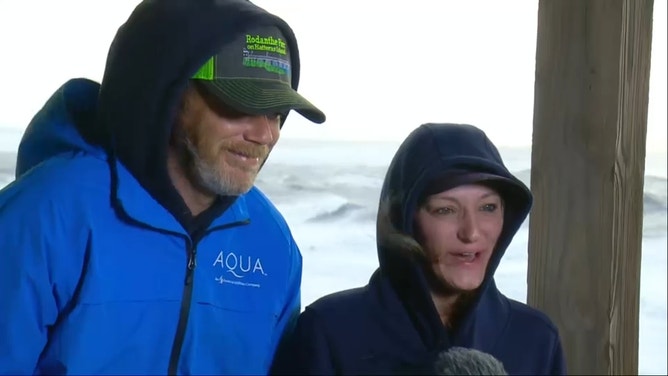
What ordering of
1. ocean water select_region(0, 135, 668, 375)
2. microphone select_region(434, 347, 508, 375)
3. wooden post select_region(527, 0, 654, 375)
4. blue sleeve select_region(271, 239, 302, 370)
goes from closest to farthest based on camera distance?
1. microphone select_region(434, 347, 508, 375)
2. blue sleeve select_region(271, 239, 302, 370)
3. wooden post select_region(527, 0, 654, 375)
4. ocean water select_region(0, 135, 668, 375)

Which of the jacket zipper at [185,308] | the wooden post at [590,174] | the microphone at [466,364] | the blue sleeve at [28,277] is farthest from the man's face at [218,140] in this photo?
the wooden post at [590,174]

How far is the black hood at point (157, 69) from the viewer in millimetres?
1210

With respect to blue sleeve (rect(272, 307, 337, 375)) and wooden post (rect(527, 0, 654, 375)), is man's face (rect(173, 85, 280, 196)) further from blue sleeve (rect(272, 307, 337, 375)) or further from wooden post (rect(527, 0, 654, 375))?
wooden post (rect(527, 0, 654, 375))

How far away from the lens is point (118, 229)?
1249 mm

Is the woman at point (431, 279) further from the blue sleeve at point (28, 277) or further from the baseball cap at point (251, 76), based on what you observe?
the blue sleeve at point (28, 277)

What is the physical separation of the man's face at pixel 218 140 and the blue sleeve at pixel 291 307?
22 centimetres

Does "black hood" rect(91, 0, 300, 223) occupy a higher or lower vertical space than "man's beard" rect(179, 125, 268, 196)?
higher

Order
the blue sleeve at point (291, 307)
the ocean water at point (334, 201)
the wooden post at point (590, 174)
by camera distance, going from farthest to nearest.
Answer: the ocean water at point (334, 201) < the wooden post at point (590, 174) < the blue sleeve at point (291, 307)

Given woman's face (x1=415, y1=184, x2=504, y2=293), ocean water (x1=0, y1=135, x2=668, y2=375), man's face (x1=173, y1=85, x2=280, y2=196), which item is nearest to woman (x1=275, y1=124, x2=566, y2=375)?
woman's face (x1=415, y1=184, x2=504, y2=293)

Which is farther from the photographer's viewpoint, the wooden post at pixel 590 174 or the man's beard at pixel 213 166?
the wooden post at pixel 590 174

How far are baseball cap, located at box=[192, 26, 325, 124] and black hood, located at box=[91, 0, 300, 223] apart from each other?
19mm

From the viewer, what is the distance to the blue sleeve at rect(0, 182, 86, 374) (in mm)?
1176

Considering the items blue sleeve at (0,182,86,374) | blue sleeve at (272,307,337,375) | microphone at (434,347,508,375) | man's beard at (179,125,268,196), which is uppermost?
man's beard at (179,125,268,196)

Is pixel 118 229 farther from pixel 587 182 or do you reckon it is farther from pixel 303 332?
pixel 587 182
